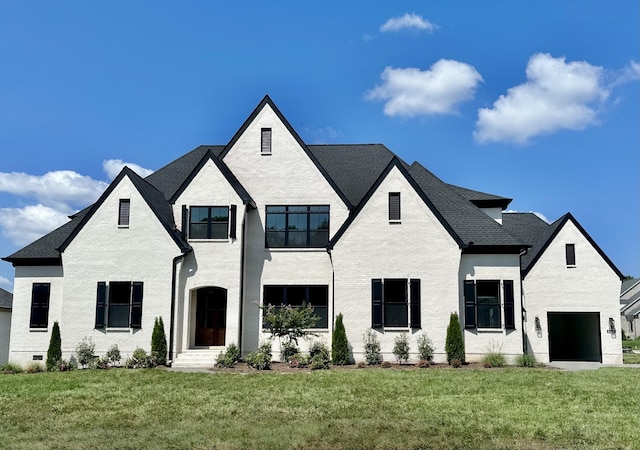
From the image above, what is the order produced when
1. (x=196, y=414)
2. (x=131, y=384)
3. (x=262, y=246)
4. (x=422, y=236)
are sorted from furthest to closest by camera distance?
(x=262, y=246) → (x=422, y=236) → (x=131, y=384) → (x=196, y=414)

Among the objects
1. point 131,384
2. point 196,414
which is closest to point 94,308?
point 131,384

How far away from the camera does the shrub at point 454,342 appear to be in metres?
21.1

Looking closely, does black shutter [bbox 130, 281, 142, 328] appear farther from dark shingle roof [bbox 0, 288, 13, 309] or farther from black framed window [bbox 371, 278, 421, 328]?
black framed window [bbox 371, 278, 421, 328]

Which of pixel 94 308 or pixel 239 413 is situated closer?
pixel 239 413

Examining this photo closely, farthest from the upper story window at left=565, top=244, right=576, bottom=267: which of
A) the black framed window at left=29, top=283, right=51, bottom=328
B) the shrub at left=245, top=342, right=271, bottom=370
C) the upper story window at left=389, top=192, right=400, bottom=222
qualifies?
the black framed window at left=29, top=283, right=51, bottom=328

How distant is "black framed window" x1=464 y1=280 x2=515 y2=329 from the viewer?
22453mm

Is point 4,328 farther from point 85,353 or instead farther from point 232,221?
point 232,221

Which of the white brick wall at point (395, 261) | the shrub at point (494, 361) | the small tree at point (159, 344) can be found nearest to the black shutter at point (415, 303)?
the white brick wall at point (395, 261)

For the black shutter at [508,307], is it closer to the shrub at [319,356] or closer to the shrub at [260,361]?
the shrub at [319,356]

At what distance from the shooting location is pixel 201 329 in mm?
23625

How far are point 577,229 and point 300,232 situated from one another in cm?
1197

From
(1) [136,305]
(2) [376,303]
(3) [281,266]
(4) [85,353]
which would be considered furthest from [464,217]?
(4) [85,353]

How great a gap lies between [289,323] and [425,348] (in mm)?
5411

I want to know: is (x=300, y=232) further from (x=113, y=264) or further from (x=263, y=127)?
(x=113, y=264)
